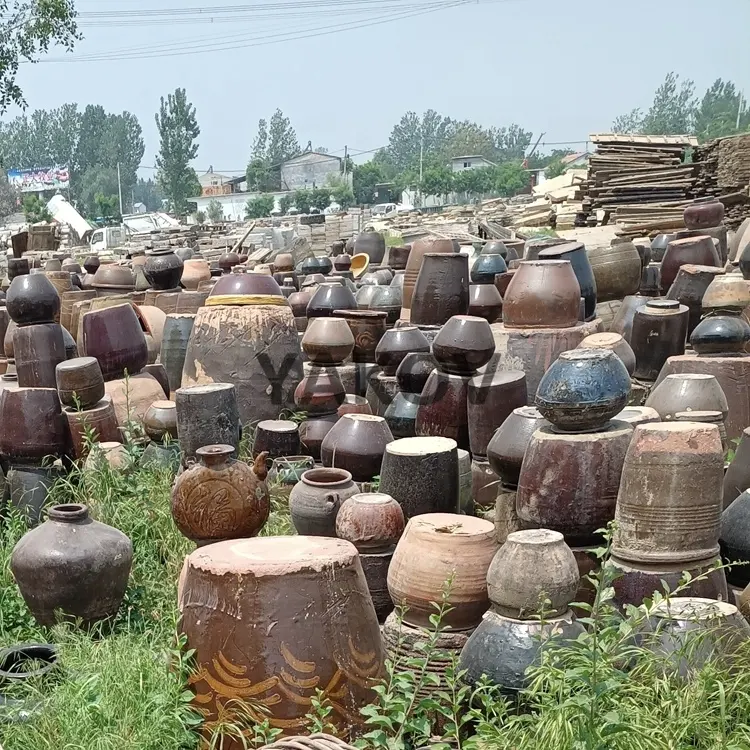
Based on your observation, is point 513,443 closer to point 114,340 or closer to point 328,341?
point 328,341

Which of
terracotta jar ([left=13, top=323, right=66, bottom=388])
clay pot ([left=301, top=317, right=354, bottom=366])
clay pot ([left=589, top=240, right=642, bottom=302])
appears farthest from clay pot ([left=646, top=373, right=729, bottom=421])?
terracotta jar ([left=13, top=323, right=66, bottom=388])

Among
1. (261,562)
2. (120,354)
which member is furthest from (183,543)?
(261,562)

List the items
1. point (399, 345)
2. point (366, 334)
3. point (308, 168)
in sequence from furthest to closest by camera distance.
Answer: point (308, 168) → point (366, 334) → point (399, 345)

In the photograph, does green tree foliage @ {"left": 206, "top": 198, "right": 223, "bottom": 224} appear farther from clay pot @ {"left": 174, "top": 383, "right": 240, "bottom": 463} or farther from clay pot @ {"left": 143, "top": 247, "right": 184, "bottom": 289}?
clay pot @ {"left": 174, "top": 383, "right": 240, "bottom": 463}

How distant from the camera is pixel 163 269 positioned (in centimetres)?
739

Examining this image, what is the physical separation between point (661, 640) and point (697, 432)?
2.12 ft

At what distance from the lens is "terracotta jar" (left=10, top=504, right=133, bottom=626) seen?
359 cm

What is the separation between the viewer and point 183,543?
4309 millimetres

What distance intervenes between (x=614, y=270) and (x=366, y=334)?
1.93 m

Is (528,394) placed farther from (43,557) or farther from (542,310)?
(43,557)

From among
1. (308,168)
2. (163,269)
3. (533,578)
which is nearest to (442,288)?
(533,578)

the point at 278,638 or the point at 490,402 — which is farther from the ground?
the point at 490,402

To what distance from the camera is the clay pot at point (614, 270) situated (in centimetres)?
638

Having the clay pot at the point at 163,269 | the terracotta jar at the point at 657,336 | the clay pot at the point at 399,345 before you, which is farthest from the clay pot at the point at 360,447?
the clay pot at the point at 163,269
